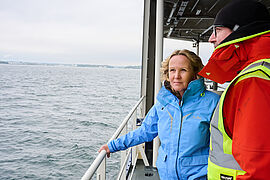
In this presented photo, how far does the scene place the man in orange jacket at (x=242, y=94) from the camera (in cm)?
49

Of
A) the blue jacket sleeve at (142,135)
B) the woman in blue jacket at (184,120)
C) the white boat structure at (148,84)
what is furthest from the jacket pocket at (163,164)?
the white boat structure at (148,84)

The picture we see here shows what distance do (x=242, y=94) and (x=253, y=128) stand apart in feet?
0.26

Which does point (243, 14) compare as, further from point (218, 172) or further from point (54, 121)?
point (54, 121)

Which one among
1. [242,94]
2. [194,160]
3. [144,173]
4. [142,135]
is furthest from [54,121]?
[242,94]

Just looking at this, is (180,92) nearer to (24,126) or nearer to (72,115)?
(24,126)

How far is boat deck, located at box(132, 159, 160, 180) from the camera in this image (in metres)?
1.89

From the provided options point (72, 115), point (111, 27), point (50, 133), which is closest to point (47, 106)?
point (72, 115)

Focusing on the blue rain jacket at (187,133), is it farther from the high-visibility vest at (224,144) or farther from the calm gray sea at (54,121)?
the calm gray sea at (54,121)

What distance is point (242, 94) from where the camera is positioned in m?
0.53

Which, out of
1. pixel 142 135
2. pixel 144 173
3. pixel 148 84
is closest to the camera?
pixel 142 135

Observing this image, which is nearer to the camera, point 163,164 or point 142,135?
point 163,164

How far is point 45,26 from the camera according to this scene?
153 feet

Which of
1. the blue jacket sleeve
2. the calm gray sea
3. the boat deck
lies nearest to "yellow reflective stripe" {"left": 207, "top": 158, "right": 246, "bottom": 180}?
the blue jacket sleeve

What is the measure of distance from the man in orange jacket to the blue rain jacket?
254 millimetres
